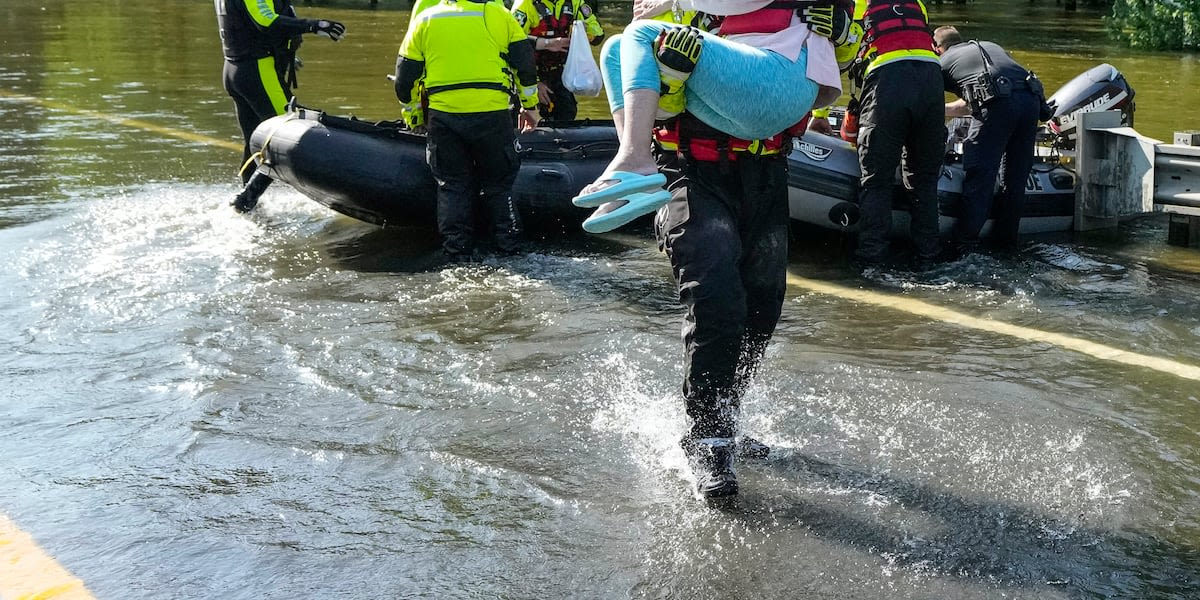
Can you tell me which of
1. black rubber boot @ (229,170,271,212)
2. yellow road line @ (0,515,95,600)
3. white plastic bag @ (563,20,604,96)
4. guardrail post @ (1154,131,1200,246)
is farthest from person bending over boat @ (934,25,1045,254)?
yellow road line @ (0,515,95,600)

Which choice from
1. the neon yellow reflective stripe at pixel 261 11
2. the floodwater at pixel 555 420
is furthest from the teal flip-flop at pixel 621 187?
the neon yellow reflective stripe at pixel 261 11

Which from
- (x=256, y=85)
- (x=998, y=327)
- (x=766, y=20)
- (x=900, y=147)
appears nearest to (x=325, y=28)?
(x=256, y=85)

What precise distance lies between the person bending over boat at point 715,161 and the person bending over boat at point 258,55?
Result: 513 cm

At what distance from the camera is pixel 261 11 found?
866 cm

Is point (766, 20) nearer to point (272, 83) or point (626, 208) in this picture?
point (626, 208)

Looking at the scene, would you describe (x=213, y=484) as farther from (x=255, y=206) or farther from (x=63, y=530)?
(x=255, y=206)

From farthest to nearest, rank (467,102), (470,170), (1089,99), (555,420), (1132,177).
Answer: (1089,99) → (470,170) → (1132,177) → (467,102) → (555,420)

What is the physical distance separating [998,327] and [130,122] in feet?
30.5

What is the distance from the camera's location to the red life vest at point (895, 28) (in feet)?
23.1

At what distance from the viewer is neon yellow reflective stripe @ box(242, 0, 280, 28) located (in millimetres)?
8641

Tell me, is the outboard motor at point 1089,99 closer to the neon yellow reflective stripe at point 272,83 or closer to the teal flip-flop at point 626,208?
the neon yellow reflective stripe at point 272,83

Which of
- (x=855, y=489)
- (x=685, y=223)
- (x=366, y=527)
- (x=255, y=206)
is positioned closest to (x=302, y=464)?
(x=366, y=527)

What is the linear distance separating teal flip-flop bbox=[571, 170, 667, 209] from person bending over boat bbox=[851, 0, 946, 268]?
376 centimetres

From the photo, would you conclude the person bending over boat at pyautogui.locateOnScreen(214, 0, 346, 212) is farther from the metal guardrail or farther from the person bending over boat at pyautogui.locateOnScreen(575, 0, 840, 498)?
the person bending over boat at pyautogui.locateOnScreen(575, 0, 840, 498)
